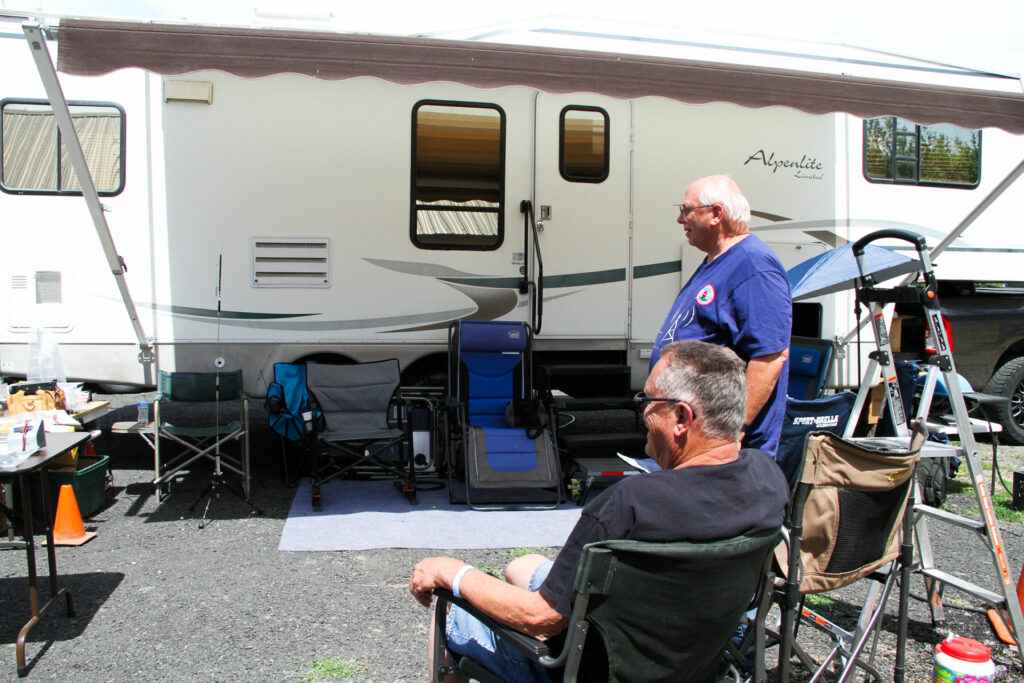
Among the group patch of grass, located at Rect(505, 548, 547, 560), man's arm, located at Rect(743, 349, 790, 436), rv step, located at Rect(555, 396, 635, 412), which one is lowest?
patch of grass, located at Rect(505, 548, 547, 560)

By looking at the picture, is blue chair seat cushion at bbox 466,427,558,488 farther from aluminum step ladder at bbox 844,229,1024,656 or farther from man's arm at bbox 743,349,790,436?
man's arm at bbox 743,349,790,436

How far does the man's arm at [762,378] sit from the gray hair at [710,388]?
20.2 inches

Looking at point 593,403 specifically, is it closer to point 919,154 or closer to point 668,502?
point 919,154

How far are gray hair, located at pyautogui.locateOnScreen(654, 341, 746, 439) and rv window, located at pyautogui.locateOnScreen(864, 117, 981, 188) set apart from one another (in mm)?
4677

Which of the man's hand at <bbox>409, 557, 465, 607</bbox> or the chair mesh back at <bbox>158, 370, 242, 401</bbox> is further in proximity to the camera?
the chair mesh back at <bbox>158, 370, 242, 401</bbox>

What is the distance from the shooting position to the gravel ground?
270cm

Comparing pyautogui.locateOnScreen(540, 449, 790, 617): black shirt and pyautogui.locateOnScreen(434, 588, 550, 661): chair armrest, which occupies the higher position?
pyautogui.locateOnScreen(540, 449, 790, 617): black shirt

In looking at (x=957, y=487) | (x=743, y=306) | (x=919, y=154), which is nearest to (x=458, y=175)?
(x=743, y=306)

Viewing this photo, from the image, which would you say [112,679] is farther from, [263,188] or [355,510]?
[263,188]

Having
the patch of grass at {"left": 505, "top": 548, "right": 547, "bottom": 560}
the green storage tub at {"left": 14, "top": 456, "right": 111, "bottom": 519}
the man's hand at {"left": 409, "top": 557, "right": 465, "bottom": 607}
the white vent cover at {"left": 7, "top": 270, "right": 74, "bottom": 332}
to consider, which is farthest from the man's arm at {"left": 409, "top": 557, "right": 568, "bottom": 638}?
the white vent cover at {"left": 7, "top": 270, "right": 74, "bottom": 332}

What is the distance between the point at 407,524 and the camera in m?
4.18

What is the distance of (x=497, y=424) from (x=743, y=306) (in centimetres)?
291

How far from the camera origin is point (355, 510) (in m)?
4.38

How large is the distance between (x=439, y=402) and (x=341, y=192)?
1.49 metres
